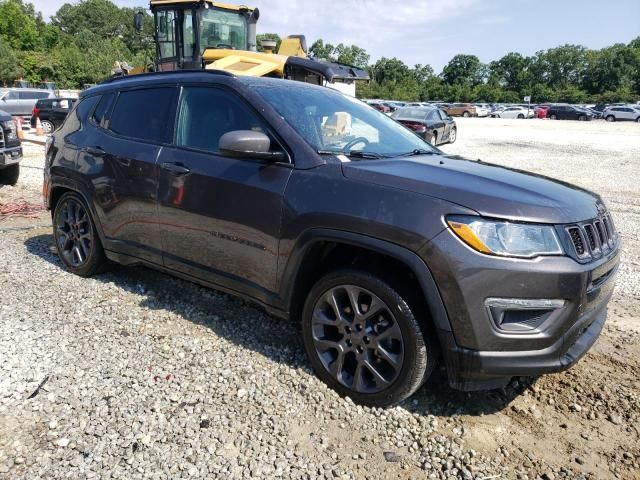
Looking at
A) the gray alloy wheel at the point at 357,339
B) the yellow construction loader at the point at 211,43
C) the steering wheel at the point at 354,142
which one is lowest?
the gray alloy wheel at the point at 357,339

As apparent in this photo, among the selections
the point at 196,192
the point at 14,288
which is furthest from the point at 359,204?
the point at 14,288

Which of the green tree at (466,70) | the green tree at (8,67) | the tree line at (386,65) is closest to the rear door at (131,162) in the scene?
the tree line at (386,65)

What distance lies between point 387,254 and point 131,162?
7.73 feet

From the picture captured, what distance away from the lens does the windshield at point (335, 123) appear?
336 cm

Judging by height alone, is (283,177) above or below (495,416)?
above

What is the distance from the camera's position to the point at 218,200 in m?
3.44

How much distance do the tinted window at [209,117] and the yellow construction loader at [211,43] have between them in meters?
7.02

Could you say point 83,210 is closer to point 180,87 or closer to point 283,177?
point 180,87

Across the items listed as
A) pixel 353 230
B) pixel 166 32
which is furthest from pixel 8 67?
→ pixel 353 230

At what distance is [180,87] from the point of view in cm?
393

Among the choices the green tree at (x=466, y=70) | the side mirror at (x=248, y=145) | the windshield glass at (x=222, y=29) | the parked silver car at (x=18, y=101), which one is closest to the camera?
the side mirror at (x=248, y=145)

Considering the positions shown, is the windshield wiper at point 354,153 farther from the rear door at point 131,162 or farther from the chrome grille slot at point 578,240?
the rear door at point 131,162

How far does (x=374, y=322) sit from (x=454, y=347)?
47 centimetres

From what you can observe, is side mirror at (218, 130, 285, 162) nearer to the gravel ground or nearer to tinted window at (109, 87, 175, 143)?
tinted window at (109, 87, 175, 143)
